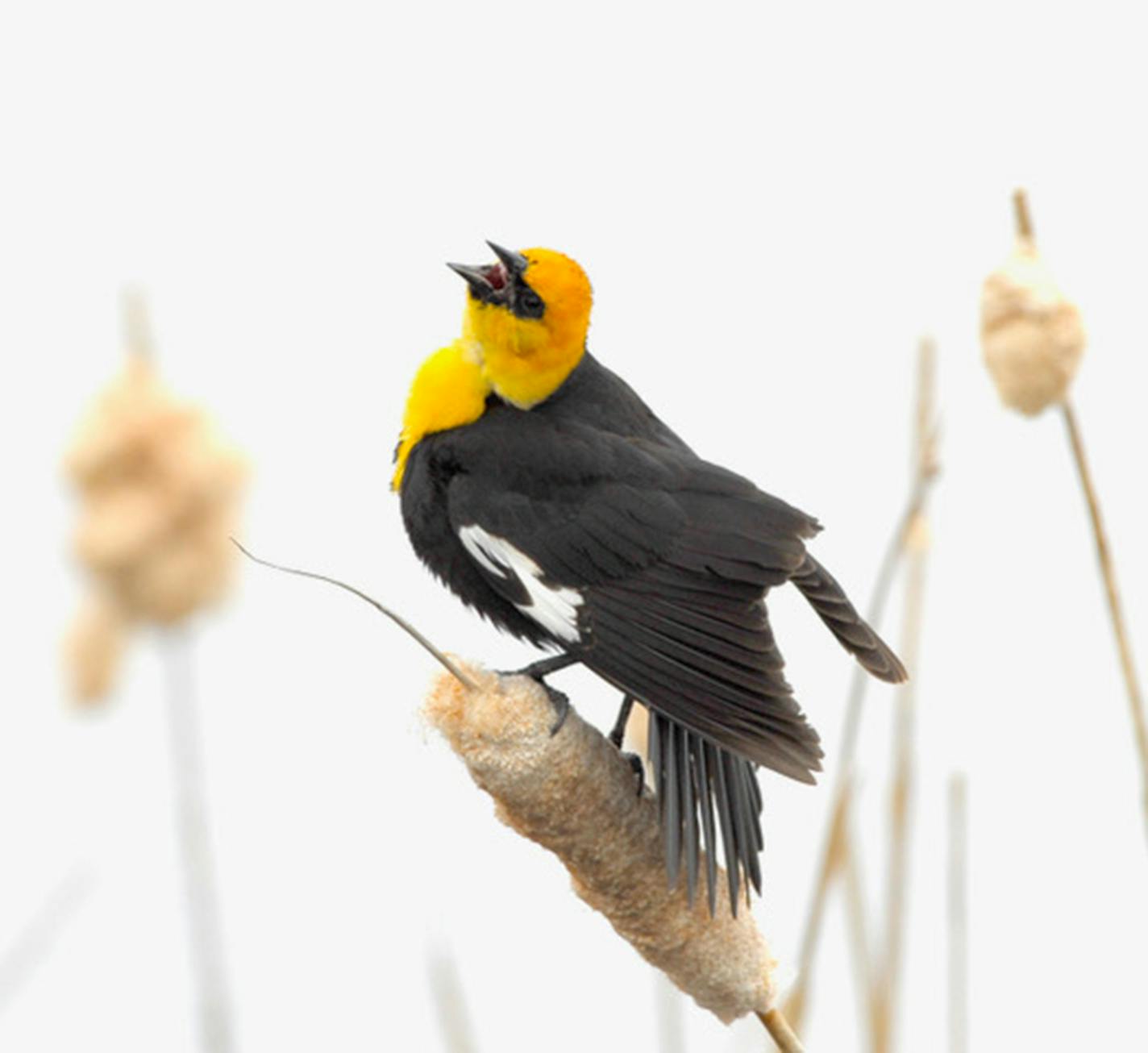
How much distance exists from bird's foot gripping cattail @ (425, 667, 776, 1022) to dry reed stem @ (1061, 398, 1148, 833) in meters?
0.37

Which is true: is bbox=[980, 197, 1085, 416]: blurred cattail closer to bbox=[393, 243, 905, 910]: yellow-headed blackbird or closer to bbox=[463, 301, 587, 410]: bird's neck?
bbox=[393, 243, 905, 910]: yellow-headed blackbird

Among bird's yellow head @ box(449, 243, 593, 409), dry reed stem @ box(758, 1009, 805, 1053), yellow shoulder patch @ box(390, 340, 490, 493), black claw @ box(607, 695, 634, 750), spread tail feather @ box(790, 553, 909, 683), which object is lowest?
dry reed stem @ box(758, 1009, 805, 1053)

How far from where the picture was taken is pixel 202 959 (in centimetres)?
190

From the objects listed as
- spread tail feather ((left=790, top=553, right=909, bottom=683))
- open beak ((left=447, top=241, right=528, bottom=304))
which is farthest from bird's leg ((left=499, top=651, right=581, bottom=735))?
open beak ((left=447, top=241, right=528, bottom=304))

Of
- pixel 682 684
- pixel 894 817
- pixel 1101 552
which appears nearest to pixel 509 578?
pixel 682 684

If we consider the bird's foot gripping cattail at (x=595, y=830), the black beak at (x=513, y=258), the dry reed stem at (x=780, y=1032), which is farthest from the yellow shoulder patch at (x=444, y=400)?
the dry reed stem at (x=780, y=1032)

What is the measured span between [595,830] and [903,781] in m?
0.53

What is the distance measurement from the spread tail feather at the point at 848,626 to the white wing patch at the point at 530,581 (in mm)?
209

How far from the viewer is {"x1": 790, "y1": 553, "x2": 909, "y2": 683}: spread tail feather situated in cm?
176

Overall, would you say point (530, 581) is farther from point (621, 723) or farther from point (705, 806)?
point (705, 806)

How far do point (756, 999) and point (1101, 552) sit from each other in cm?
49

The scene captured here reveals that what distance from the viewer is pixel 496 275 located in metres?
2.02

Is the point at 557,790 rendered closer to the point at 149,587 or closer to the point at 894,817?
the point at 894,817

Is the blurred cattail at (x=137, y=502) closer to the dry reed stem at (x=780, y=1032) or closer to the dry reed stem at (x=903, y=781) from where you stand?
the dry reed stem at (x=903, y=781)
